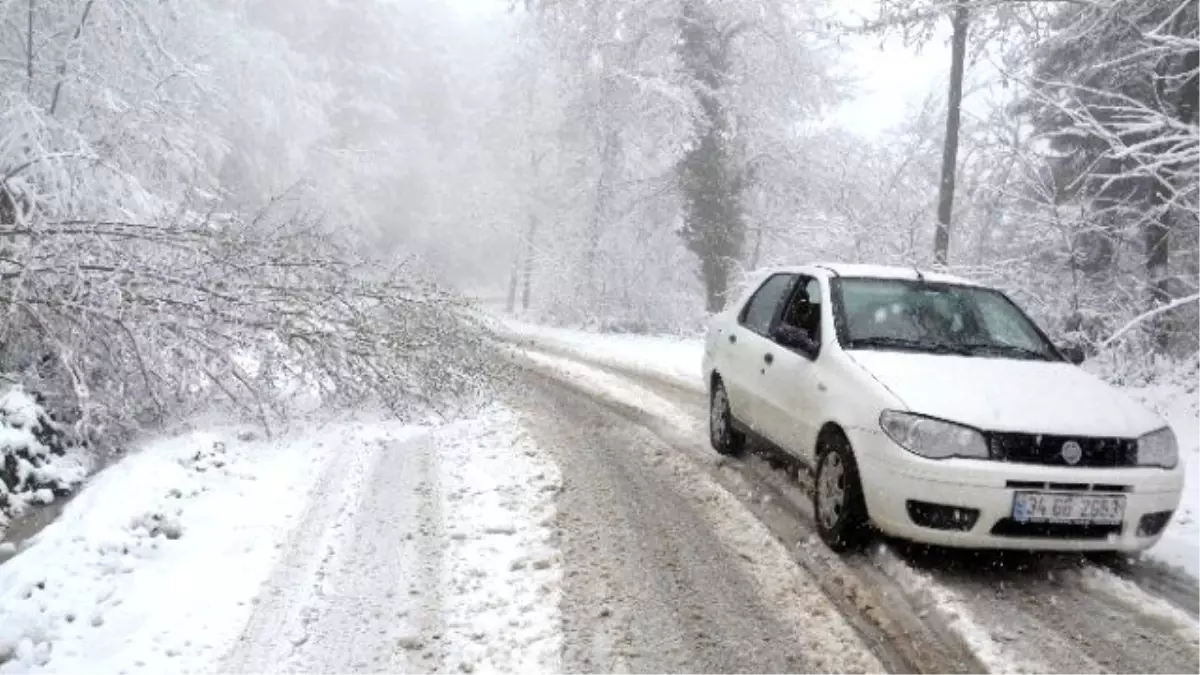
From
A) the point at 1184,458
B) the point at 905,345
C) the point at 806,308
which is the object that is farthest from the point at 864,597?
the point at 1184,458

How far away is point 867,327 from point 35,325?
6.06 metres

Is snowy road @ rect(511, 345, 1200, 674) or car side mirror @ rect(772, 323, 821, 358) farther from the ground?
car side mirror @ rect(772, 323, 821, 358)

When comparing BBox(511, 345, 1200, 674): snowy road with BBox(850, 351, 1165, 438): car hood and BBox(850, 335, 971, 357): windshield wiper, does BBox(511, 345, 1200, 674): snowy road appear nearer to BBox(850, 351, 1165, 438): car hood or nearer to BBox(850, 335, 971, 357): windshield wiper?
BBox(850, 351, 1165, 438): car hood

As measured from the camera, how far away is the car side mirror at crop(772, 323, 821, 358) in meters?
5.26

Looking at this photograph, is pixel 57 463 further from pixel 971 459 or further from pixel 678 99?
pixel 678 99

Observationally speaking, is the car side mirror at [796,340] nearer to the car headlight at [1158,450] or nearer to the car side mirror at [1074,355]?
the car side mirror at [1074,355]

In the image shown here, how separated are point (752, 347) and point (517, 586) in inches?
112

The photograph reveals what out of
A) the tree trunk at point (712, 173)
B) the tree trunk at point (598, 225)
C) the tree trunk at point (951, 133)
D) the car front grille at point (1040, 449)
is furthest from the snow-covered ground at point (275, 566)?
the tree trunk at point (598, 225)

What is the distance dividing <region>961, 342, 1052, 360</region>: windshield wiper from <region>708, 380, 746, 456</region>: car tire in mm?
1934

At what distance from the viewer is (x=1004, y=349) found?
5281 millimetres

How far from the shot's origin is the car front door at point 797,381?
5109mm

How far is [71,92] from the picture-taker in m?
9.14

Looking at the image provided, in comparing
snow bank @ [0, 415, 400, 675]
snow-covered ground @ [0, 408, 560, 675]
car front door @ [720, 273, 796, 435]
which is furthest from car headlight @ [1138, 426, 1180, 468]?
snow bank @ [0, 415, 400, 675]

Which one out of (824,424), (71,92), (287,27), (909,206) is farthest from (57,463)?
(287,27)
